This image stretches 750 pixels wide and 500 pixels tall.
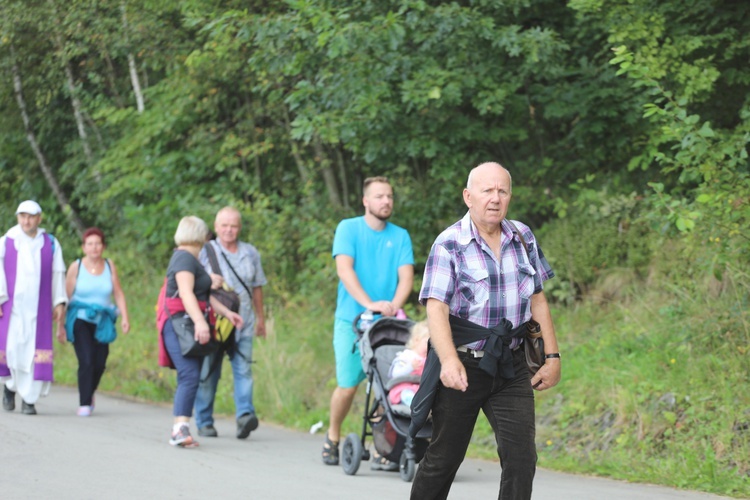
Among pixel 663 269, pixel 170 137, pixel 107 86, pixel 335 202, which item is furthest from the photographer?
pixel 107 86

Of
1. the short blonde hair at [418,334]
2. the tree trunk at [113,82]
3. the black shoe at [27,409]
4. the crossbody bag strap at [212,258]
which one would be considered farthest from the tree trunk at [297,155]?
the short blonde hair at [418,334]

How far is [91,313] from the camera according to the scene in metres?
12.8

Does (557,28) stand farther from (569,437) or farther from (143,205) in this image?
(143,205)

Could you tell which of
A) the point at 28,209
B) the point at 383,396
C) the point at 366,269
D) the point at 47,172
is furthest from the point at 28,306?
the point at 47,172

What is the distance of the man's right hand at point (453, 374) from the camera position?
18.6 ft

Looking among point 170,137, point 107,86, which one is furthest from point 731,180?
point 107,86

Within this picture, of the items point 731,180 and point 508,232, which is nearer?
point 508,232

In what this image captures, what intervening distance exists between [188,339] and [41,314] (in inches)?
118

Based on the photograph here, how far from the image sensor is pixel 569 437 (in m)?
10.1

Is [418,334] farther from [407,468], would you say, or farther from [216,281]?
[216,281]

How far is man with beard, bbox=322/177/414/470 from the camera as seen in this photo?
30.7ft

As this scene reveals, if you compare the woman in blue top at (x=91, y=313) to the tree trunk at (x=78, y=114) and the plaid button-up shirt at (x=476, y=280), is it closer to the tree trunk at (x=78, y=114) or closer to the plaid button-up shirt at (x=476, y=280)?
the plaid button-up shirt at (x=476, y=280)

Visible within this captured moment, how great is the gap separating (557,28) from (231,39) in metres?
4.14

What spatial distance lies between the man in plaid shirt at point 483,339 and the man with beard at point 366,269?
333cm
